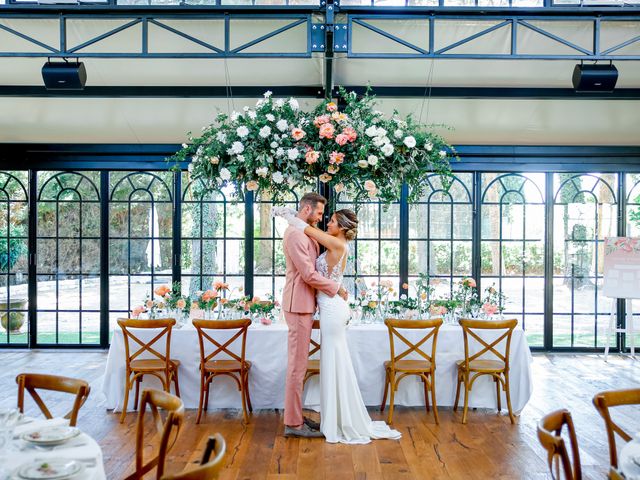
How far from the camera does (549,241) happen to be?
8.40m

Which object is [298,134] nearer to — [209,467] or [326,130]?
[326,130]

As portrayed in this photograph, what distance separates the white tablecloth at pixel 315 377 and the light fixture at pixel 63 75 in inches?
105

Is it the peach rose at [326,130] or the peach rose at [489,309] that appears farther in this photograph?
the peach rose at [489,309]

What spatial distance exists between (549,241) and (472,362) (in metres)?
3.82

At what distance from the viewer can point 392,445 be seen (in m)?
4.57

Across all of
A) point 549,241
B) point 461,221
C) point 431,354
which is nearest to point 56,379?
point 431,354

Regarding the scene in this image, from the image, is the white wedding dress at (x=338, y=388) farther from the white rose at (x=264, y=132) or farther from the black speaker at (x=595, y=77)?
the black speaker at (x=595, y=77)

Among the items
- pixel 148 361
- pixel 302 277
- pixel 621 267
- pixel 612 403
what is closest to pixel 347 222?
pixel 302 277

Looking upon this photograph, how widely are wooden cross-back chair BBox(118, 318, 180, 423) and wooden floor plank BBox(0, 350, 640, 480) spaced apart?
35 centimetres

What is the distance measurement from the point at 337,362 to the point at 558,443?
262cm

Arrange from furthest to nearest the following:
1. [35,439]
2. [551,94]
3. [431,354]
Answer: [551,94]
[431,354]
[35,439]

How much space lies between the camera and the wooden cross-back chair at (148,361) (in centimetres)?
502

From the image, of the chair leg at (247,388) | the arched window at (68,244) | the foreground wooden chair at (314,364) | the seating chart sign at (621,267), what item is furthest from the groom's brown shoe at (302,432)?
the seating chart sign at (621,267)

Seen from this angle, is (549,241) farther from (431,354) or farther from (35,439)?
(35,439)
